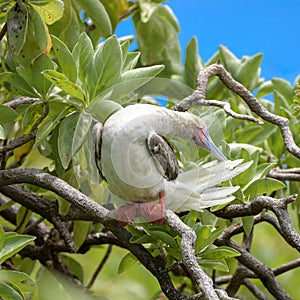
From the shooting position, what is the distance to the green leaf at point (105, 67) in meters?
1.26

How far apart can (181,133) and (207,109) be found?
1.12ft

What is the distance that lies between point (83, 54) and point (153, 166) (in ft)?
0.82

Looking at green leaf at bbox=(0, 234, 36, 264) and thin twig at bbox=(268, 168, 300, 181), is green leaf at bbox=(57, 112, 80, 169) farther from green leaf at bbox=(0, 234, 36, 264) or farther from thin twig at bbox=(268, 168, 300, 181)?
thin twig at bbox=(268, 168, 300, 181)

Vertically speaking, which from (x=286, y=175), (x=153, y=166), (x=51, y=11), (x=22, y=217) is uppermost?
(x=51, y=11)

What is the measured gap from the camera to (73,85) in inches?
48.6

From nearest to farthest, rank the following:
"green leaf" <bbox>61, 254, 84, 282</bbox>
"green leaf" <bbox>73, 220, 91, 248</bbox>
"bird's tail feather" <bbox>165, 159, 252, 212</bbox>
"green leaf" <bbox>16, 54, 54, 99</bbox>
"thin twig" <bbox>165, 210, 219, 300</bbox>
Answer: "thin twig" <bbox>165, 210, 219, 300</bbox>, "bird's tail feather" <bbox>165, 159, 252, 212</bbox>, "green leaf" <bbox>16, 54, 54, 99</bbox>, "green leaf" <bbox>73, 220, 91, 248</bbox>, "green leaf" <bbox>61, 254, 84, 282</bbox>

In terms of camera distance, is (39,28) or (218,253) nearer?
(218,253)

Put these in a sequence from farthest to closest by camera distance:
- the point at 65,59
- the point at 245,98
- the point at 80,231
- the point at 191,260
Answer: the point at 80,231
the point at 245,98
the point at 65,59
the point at 191,260

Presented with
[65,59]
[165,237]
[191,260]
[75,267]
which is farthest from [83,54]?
[75,267]

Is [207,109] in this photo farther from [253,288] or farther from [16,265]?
[16,265]

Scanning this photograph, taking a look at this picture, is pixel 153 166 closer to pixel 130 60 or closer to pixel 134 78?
pixel 134 78

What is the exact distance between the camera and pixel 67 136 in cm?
132

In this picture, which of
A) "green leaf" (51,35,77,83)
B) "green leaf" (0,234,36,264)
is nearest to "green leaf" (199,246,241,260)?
"green leaf" (0,234,36,264)

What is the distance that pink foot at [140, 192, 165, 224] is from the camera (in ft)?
3.95
